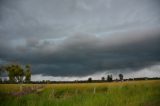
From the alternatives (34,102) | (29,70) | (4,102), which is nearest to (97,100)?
(34,102)

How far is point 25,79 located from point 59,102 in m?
87.2

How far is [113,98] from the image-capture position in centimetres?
1750

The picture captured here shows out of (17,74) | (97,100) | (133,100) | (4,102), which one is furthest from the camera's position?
(17,74)

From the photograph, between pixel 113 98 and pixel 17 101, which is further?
pixel 113 98

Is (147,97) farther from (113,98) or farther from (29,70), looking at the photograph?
(29,70)

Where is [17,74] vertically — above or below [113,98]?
above

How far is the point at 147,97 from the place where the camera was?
18.7 metres

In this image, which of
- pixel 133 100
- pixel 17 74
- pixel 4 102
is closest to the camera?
pixel 4 102

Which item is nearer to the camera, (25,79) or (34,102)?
(34,102)

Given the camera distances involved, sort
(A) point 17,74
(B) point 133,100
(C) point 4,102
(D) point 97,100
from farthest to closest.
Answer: (A) point 17,74 → (B) point 133,100 → (D) point 97,100 → (C) point 4,102

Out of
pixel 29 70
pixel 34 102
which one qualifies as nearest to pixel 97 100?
Answer: pixel 34 102

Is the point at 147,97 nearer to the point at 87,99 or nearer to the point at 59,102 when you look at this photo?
the point at 87,99

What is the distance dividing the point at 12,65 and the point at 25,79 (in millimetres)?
7012

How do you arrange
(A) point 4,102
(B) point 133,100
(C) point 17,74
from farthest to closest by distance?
(C) point 17,74
(B) point 133,100
(A) point 4,102
